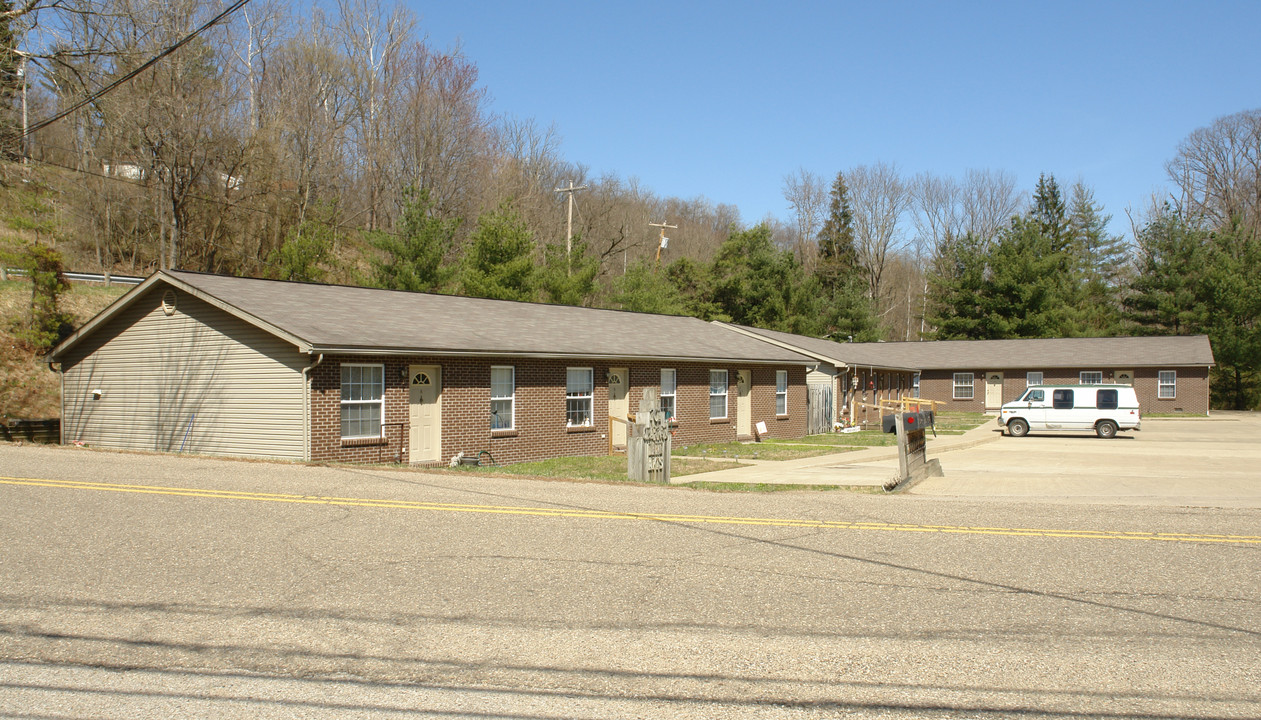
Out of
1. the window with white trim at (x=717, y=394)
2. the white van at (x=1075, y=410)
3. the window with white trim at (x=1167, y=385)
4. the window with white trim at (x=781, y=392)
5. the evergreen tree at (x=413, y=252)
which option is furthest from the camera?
the window with white trim at (x=1167, y=385)

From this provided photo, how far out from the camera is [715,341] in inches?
1222

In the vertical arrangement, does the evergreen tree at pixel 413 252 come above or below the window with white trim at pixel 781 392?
above

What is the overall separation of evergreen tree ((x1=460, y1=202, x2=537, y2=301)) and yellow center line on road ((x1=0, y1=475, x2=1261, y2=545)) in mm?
24551

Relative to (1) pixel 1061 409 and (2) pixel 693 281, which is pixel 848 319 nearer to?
(2) pixel 693 281

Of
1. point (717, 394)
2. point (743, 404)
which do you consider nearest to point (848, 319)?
point (743, 404)

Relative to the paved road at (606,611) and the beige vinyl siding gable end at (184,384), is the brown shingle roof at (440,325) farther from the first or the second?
the paved road at (606,611)

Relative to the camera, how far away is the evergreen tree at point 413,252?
36188 millimetres

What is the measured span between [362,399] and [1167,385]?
1815 inches

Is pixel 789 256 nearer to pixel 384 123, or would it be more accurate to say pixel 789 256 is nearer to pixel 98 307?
pixel 384 123

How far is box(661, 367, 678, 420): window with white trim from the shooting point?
26.7m

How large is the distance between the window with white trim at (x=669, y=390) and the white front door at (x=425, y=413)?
28.0 ft

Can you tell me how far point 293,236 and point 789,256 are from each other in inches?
1272

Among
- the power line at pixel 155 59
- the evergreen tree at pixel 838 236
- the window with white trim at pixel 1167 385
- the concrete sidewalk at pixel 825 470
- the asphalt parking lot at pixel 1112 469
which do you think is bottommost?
the asphalt parking lot at pixel 1112 469

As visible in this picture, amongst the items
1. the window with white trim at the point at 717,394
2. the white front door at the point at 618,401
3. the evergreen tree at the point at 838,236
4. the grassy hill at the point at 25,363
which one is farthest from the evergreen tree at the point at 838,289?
the grassy hill at the point at 25,363
